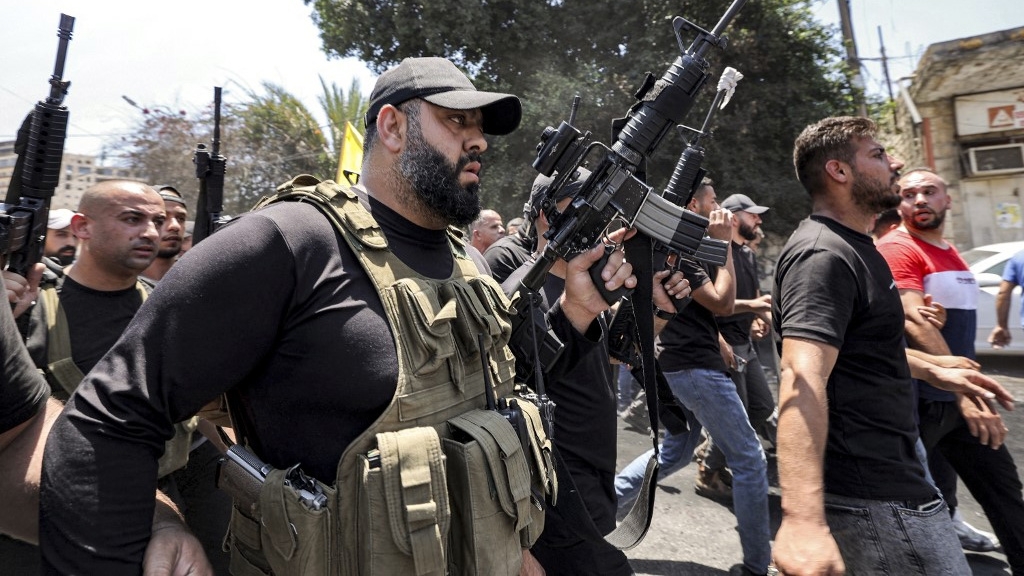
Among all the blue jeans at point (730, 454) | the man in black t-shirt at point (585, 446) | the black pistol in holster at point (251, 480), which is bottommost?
the blue jeans at point (730, 454)

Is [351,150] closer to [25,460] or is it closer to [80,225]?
[80,225]

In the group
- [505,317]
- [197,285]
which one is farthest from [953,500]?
[197,285]

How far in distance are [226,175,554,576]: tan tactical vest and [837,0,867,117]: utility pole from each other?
40.6 ft

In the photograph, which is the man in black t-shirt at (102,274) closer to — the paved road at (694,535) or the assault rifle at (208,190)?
the assault rifle at (208,190)

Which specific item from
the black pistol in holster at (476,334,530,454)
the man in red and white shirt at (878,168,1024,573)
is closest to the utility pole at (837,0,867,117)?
the man in red and white shirt at (878,168,1024,573)

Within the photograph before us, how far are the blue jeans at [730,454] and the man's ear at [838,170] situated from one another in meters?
1.40

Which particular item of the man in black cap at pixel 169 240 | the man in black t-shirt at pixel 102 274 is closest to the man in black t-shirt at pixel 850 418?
the man in black t-shirt at pixel 102 274

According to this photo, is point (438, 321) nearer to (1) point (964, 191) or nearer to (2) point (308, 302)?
(2) point (308, 302)

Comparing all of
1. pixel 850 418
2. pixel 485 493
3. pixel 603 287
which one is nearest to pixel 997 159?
pixel 850 418

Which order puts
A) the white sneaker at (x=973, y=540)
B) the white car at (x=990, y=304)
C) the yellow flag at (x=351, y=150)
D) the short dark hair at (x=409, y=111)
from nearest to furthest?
1. the short dark hair at (x=409, y=111)
2. the white sneaker at (x=973, y=540)
3. the yellow flag at (x=351, y=150)
4. the white car at (x=990, y=304)

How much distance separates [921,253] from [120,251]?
3.62 m

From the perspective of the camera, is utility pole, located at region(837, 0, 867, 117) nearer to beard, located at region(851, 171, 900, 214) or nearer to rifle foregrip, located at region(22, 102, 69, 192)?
beard, located at region(851, 171, 900, 214)

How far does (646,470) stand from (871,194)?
122cm

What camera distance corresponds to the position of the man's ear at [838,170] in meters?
2.31
